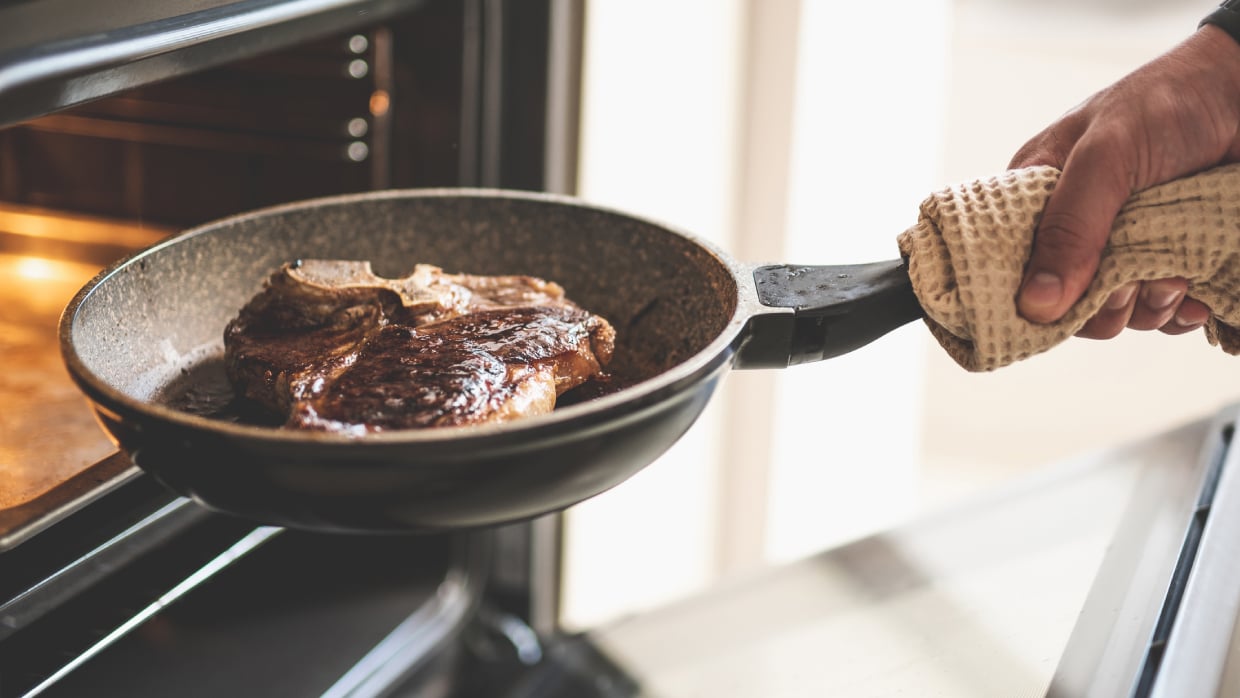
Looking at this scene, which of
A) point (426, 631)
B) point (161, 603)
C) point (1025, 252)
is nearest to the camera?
point (1025, 252)

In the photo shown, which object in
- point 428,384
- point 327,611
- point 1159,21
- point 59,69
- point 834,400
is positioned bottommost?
point 327,611

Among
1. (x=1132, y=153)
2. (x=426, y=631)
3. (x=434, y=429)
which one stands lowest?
(x=426, y=631)

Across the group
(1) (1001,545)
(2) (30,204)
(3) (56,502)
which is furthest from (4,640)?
(1) (1001,545)

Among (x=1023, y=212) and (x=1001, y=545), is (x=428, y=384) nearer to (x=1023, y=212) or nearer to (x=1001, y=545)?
(x=1023, y=212)

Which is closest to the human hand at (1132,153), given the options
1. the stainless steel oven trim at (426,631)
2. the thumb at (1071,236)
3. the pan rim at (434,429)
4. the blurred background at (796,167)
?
the thumb at (1071,236)

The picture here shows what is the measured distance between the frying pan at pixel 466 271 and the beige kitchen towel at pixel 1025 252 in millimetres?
25

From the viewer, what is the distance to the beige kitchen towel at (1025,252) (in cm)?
54

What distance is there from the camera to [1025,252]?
55 centimetres

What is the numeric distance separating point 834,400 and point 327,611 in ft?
2.28

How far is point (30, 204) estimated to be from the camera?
98cm

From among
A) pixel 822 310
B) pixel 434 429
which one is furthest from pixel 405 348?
pixel 822 310

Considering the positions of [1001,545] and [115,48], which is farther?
[1001,545]

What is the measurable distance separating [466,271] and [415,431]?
31 centimetres

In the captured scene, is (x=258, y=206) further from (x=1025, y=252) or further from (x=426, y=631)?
(x=1025, y=252)
